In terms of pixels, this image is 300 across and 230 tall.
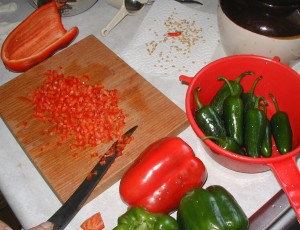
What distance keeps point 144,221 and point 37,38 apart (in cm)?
80

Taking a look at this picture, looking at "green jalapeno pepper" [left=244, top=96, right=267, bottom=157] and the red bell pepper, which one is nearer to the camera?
"green jalapeno pepper" [left=244, top=96, right=267, bottom=157]

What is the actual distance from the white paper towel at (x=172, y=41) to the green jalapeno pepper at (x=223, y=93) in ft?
0.77

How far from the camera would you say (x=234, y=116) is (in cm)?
97

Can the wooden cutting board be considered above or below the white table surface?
above

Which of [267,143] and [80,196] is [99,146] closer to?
[80,196]

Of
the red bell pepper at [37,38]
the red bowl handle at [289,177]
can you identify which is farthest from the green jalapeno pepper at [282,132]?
the red bell pepper at [37,38]

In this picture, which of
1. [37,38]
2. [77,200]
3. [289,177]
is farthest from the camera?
[37,38]

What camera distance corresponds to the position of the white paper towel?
1.27 metres

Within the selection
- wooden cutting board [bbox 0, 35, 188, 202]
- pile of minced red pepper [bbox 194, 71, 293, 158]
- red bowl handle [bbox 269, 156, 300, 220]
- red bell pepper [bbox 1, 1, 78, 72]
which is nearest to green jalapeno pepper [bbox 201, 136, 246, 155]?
pile of minced red pepper [bbox 194, 71, 293, 158]

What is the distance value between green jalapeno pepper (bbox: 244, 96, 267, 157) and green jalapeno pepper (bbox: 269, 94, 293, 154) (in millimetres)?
37

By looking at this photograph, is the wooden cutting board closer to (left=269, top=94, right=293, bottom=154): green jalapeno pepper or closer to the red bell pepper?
the red bell pepper

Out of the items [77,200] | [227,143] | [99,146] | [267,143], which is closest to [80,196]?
[77,200]

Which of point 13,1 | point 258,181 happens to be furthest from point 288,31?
point 13,1

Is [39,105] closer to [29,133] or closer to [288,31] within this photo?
[29,133]
